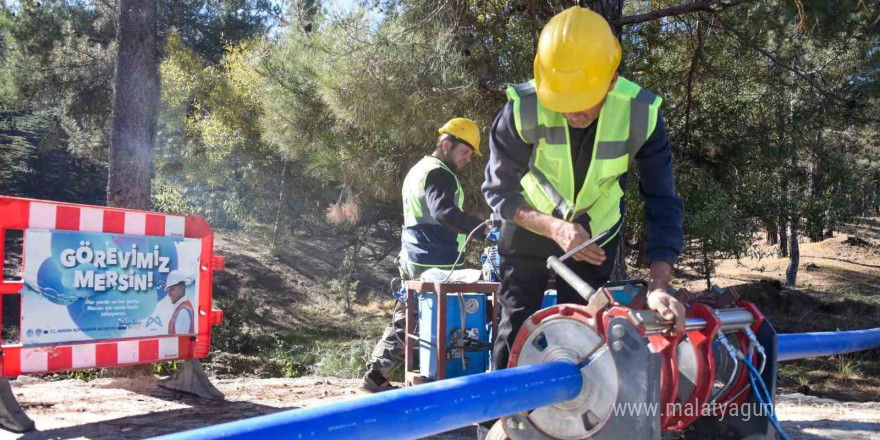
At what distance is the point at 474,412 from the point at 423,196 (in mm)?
3289

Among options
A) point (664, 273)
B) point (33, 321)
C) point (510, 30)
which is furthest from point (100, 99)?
point (664, 273)

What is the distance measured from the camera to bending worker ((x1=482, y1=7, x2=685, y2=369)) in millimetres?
2549

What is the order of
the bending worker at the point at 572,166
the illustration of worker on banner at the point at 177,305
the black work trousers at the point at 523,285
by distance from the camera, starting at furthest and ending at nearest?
the illustration of worker on banner at the point at 177,305, the black work trousers at the point at 523,285, the bending worker at the point at 572,166

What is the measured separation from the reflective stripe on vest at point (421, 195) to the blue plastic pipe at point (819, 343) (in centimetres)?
235

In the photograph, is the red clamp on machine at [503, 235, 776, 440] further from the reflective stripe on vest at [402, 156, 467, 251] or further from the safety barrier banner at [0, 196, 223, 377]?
the safety barrier banner at [0, 196, 223, 377]

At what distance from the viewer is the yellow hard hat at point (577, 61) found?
99.6 inches

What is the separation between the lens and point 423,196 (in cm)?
512

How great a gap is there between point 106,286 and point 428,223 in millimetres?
2229

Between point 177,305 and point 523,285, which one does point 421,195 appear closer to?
point 177,305

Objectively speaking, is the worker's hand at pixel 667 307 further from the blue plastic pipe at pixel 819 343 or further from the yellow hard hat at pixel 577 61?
the blue plastic pipe at pixel 819 343

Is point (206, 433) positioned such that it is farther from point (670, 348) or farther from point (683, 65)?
point (683, 65)

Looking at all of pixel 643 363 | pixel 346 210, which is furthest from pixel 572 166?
pixel 346 210

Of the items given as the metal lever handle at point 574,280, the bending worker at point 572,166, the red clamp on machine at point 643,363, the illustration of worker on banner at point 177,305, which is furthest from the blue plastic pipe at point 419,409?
the illustration of worker on banner at point 177,305
